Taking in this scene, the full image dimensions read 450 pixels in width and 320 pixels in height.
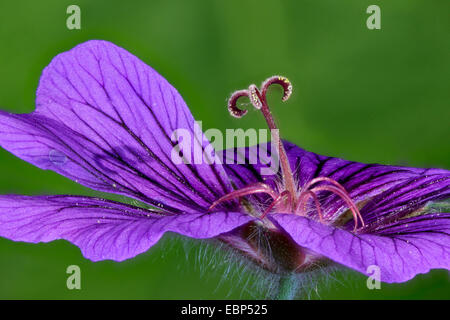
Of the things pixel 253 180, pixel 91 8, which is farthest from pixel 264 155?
pixel 91 8

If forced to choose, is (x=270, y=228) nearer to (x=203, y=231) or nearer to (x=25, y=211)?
(x=203, y=231)

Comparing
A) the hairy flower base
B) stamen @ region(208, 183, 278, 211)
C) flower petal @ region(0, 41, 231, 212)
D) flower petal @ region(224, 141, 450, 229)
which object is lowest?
the hairy flower base

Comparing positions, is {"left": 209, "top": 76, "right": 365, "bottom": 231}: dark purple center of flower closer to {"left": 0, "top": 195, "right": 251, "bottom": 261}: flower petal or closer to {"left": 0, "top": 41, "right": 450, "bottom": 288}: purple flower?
{"left": 0, "top": 41, "right": 450, "bottom": 288}: purple flower

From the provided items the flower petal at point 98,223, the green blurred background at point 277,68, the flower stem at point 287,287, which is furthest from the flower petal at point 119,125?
the green blurred background at point 277,68

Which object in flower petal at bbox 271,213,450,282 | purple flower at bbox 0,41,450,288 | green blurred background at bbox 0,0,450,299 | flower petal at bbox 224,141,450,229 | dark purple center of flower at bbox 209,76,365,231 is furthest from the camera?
green blurred background at bbox 0,0,450,299

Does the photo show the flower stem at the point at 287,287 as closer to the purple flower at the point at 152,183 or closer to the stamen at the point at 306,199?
the purple flower at the point at 152,183

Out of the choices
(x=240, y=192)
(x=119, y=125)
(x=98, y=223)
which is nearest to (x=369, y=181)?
(x=240, y=192)

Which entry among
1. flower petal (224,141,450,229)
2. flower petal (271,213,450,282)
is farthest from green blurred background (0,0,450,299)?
flower petal (271,213,450,282)
